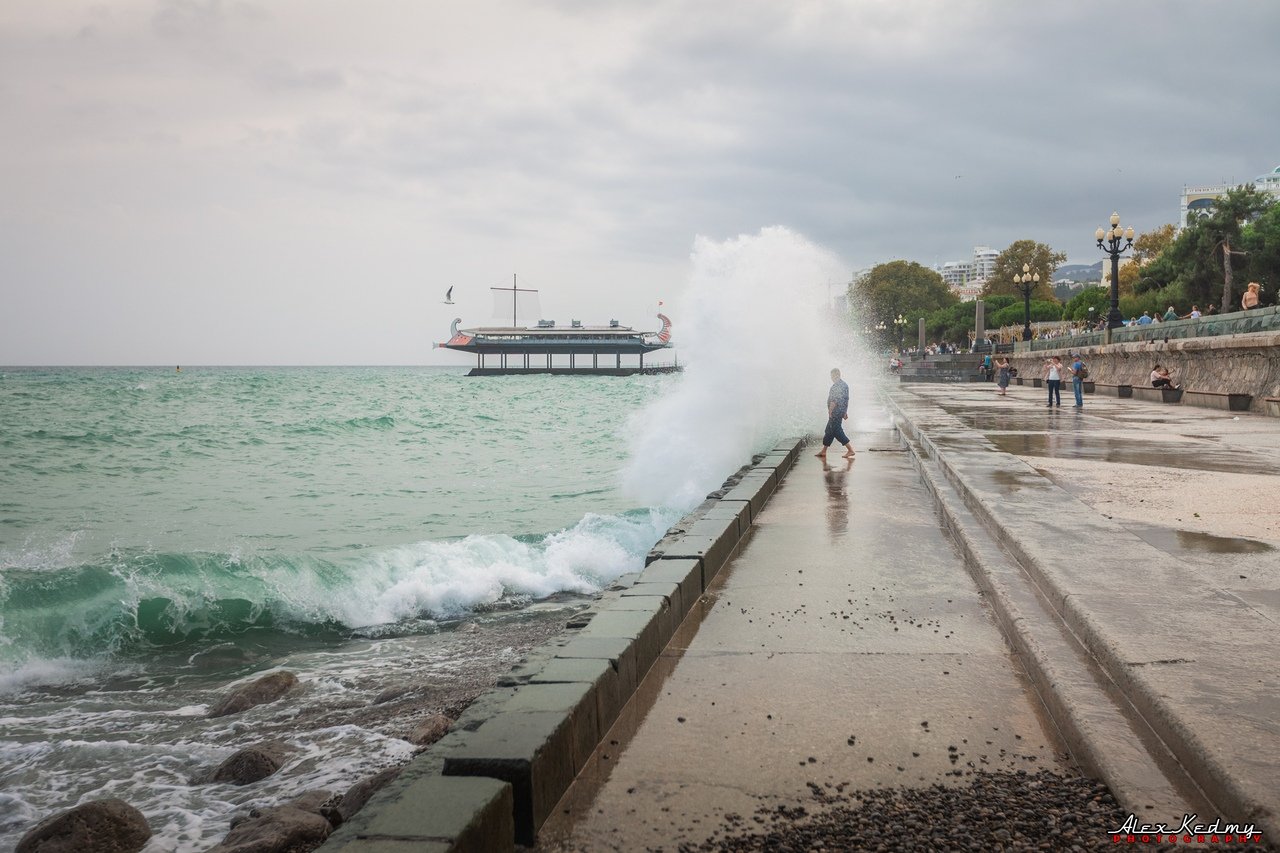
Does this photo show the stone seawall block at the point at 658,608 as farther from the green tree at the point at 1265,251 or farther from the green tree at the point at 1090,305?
the green tree at the point at 1090,305

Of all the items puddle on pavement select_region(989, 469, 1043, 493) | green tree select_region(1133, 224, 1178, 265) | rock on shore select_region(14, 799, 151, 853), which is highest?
green tree select_region(1133, 224, 1178, 265)

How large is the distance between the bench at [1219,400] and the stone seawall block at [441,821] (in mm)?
22366

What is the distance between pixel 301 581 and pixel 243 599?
68cm

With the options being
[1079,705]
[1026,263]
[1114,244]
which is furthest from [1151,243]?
[1079,705]

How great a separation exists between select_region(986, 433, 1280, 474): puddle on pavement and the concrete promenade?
86.5 inches

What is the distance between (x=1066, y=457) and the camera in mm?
11680

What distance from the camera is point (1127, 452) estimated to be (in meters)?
12.2

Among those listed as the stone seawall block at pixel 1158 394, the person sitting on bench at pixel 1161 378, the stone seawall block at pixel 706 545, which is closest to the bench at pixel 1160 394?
the stone seawall block at pixel 1158 394

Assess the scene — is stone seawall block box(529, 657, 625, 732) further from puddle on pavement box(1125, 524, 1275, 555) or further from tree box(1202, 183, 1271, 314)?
tree box(1202, 183, 1271, 314)

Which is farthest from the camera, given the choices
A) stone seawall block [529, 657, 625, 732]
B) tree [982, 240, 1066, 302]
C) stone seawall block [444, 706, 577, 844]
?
tree [982, 240, 1066, 302]

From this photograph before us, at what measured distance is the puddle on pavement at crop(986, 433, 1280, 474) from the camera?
34.6 ft

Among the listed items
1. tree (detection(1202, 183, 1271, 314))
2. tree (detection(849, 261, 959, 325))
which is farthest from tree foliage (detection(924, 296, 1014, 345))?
tree (detection(1202, 183, 1271, 314))

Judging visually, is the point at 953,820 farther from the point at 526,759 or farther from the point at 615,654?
the point at 615,654

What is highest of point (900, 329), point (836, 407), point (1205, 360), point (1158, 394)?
point (900, 329)
